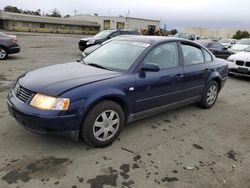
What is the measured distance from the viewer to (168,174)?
2.88 metres

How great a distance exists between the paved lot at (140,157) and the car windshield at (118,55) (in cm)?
113

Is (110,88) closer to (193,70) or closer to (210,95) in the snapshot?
(193,70)

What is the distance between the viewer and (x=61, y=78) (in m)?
3.30

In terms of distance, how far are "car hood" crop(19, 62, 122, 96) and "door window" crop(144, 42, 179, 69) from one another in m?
0.75

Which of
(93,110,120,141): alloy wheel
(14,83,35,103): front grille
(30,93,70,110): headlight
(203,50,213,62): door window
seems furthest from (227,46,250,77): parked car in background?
(14,83,35,103): front grille

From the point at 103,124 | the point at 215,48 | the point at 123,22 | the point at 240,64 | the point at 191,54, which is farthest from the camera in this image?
the point at 123,22

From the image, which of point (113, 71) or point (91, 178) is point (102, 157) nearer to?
point (91, 178)

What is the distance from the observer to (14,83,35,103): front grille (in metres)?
3.09

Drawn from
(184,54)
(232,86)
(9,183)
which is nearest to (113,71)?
(184,54)

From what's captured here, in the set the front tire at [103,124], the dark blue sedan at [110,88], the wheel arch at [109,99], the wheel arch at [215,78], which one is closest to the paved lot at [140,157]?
the front tire at [103,124]

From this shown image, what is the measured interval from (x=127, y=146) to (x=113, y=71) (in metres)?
1.15

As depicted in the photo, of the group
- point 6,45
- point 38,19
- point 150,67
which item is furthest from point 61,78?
point 38,19

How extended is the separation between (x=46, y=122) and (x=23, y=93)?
615 mm

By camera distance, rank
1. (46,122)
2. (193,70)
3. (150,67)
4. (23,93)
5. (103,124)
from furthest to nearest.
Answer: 1. (193,70)
2. (150,67)
3. (103,124)
4. (23,93)
5. (46,122)
